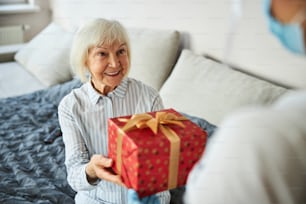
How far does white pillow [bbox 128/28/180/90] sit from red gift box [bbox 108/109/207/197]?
109cm

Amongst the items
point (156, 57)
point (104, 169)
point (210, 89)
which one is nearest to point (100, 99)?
point (104, 169)

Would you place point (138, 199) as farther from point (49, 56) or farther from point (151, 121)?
point (49, 56)

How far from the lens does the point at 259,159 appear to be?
44 centimetres

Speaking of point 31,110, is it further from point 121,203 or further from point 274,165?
point 274,165

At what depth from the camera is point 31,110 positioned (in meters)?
2.12

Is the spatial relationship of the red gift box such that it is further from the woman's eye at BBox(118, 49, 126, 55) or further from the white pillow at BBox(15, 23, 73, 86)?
the white pillow at BBox(15, 23, 73, 86)

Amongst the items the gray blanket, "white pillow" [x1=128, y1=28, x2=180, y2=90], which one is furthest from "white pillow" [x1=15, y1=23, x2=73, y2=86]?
"white pillow" [x1=128, y1=28, x2=180, y2=90]

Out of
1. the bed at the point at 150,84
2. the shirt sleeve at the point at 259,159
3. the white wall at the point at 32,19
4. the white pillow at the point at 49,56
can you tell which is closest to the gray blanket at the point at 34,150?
the bed at the point at 150,84

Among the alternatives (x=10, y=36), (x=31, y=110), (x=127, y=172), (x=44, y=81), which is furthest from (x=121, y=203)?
(x=10, y=36)

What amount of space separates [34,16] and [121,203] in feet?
8.26

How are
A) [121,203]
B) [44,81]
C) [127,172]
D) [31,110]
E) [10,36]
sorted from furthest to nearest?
[10,36], [44,81], [31,110], [121,203], [127,172]

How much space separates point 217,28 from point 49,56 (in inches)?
50.4

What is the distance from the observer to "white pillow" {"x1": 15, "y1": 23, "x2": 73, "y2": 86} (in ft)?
8.25

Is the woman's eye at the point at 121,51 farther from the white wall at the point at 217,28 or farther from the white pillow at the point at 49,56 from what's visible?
the white pillow at the point at 49,56
